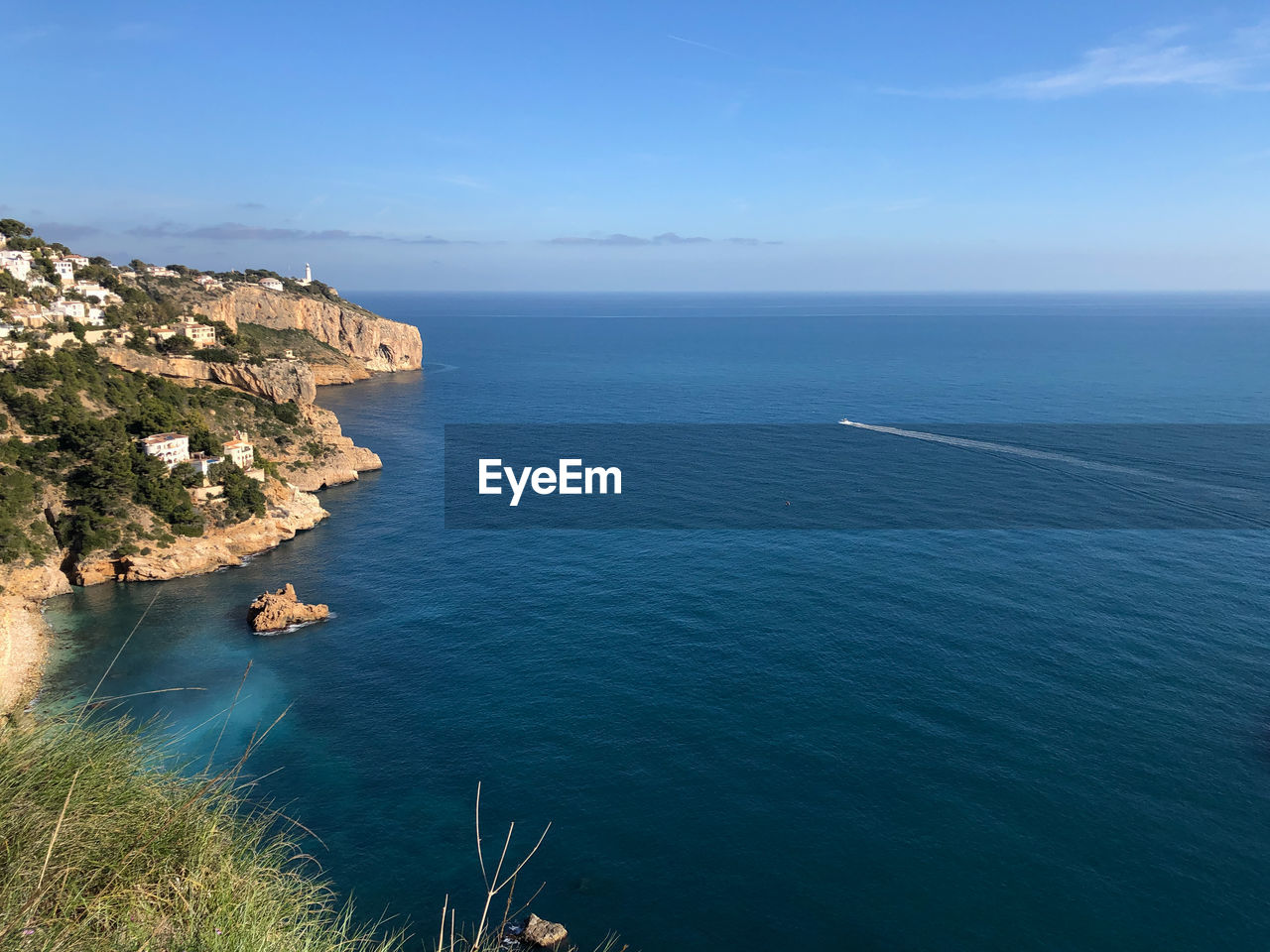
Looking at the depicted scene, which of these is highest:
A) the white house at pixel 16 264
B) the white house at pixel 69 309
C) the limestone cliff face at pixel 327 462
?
the white house at pixel 16 264

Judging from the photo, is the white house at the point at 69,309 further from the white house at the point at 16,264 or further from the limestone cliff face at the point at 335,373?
the limestone cliff face at the point at 335,373

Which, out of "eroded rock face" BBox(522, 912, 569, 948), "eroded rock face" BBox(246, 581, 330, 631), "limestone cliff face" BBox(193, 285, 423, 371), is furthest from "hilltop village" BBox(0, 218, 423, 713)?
"eroded rock face" BBox(522, 912, 569, 948)

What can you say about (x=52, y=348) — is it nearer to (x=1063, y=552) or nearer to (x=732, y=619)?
(x=732, y=619)

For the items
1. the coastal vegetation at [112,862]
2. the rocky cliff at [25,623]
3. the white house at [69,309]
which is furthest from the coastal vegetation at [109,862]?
the white house at [69,309]

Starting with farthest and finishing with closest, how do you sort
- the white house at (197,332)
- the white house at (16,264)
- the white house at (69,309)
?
the white house at (197,332) → the white house at (16,264) → the white house at (69,309)

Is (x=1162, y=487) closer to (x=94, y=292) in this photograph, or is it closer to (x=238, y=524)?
(x=238, y=524)

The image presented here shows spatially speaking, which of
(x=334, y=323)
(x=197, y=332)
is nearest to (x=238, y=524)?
(x=197, y=332)

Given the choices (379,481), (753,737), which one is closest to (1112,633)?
(753,737)
